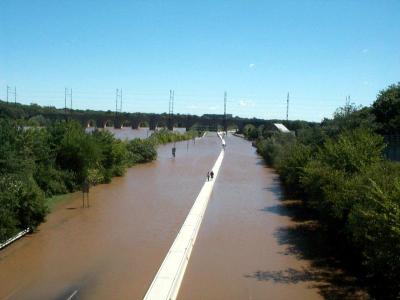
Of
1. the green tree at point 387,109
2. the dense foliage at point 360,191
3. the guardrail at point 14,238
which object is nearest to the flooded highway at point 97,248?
the guardrail at point 14,238

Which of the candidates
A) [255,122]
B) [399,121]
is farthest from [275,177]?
[255,122]

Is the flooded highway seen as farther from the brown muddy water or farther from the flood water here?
the brown muddy water

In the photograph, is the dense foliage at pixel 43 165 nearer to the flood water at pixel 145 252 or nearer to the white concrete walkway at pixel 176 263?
the flood water at pixel 145 252

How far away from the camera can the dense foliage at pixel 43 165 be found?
60.6ft

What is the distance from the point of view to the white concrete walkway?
41.7 feet

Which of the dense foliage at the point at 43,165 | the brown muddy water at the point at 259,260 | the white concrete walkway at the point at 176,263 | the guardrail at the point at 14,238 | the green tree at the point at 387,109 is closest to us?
the white concrete walkway at the point at 176,263

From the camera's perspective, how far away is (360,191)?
15562mm

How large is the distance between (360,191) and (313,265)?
3.01 meters

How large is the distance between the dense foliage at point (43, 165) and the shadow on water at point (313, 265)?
368 inches

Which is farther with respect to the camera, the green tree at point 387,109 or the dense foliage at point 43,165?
the green tree at point 387,109

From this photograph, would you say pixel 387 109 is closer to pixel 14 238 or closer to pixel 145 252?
pixel 145 252

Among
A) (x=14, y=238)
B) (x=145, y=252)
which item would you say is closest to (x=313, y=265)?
(x=145, y=252)

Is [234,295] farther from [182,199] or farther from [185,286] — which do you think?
[182,199]

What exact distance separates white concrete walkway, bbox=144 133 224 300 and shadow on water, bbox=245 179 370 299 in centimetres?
228
